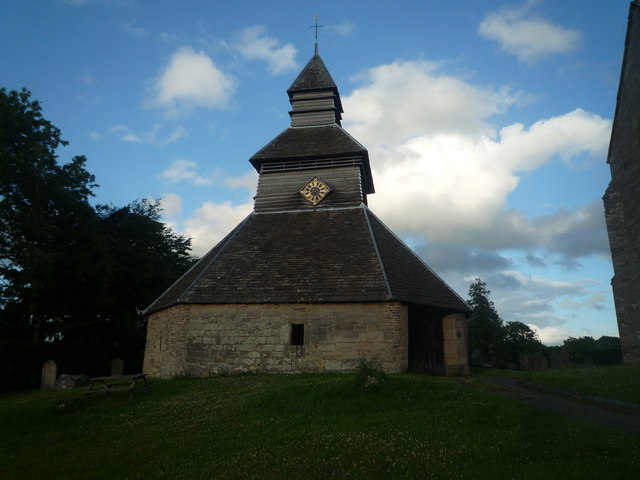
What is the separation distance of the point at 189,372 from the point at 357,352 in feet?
20.2

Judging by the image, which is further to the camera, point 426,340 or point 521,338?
point 521,338

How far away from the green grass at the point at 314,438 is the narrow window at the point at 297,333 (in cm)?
371

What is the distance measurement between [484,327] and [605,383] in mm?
26898

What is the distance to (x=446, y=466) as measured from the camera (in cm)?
611

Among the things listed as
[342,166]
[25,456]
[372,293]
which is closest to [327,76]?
[342,166]

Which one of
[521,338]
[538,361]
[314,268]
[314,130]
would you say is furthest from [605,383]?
[521,338]

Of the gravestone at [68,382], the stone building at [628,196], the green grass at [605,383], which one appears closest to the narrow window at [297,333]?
the green grass at [605,383]

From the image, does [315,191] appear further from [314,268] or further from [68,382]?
[68,382]

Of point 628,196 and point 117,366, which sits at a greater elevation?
point 628,196

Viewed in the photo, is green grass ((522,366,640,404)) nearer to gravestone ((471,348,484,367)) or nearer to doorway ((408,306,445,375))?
doorway ((408,306,445,375))

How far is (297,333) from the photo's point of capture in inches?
647

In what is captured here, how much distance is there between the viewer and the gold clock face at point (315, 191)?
21.9m

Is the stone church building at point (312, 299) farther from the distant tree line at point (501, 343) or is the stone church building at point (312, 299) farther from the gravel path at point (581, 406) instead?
the distant tree line at point (501, 343)

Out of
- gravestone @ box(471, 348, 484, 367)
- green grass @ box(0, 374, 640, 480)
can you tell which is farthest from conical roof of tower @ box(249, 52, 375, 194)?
green grass @ box(0, 374, 640, 480)
